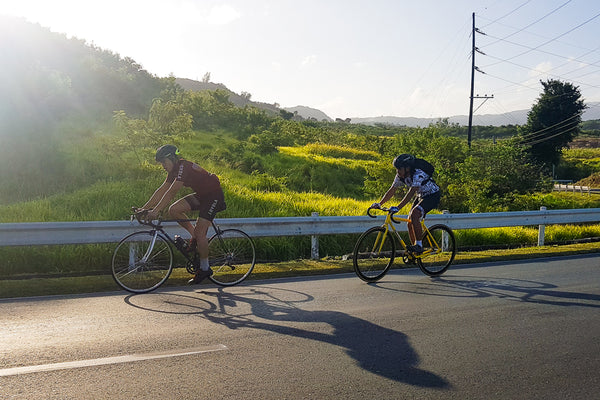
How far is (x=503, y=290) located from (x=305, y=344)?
12.8 feet

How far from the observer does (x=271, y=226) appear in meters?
9.38

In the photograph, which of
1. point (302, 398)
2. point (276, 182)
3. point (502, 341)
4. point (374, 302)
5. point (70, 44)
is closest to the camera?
point (302, 398)

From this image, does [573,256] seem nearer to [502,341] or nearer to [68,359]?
[502,341]

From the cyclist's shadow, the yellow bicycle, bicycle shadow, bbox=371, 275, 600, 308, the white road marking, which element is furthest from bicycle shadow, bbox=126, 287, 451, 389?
bicycle shadow, bbox=371, 275, 600, 308

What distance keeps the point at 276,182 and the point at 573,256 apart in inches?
445

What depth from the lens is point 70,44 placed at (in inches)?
2403

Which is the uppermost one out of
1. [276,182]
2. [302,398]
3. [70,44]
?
[70,44]

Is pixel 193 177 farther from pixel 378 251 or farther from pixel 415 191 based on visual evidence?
pixel 415 191

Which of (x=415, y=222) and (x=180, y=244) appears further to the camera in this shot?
(x=415, y=222)

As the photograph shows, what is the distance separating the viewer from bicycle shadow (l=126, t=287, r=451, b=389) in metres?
4.31

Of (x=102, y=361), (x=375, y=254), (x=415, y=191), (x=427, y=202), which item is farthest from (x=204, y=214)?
(x=427, y=202)

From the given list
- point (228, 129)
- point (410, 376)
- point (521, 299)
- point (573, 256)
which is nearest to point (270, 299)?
point (410, 376)

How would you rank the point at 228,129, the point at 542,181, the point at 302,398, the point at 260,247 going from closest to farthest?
the point at 302,398 → the point at 260,247 → the point at 542,181 → the point at 228,129

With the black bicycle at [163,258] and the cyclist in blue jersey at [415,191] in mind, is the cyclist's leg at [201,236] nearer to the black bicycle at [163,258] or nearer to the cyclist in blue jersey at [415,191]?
the black bicycle at [163,258]
